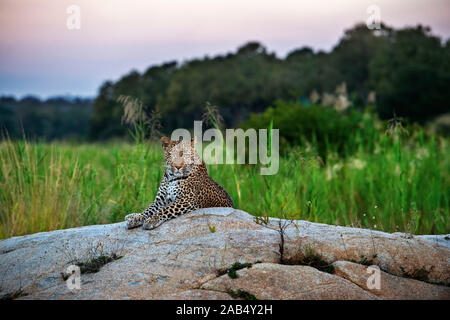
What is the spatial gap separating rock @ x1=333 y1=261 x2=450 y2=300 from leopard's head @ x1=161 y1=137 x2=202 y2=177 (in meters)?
2.34

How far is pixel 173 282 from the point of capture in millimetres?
4391

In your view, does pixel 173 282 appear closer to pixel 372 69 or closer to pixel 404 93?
pixel 404 93

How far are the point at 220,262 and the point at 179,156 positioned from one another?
1805mm

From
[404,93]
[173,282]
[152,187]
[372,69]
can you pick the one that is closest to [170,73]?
[372,69]

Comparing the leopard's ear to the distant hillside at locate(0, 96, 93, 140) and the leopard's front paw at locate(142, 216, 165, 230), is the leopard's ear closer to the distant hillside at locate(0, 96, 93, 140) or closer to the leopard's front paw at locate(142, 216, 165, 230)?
the leopard's front paw at locate(142, 216, 165, 230)

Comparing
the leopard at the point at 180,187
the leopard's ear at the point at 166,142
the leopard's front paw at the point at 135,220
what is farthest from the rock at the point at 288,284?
the leopard's ear at the point at 166,142

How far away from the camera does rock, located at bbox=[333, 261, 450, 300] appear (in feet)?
14.4

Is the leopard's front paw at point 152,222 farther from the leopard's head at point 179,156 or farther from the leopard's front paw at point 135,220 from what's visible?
the leopard's head at point 179,156

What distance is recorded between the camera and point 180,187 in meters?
6.07

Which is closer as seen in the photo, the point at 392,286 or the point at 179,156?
the point at 392,286

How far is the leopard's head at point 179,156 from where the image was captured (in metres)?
6.04

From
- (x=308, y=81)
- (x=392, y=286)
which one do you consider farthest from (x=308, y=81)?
(x=392, y=286)

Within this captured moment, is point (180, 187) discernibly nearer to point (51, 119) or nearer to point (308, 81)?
point (308, 81)
